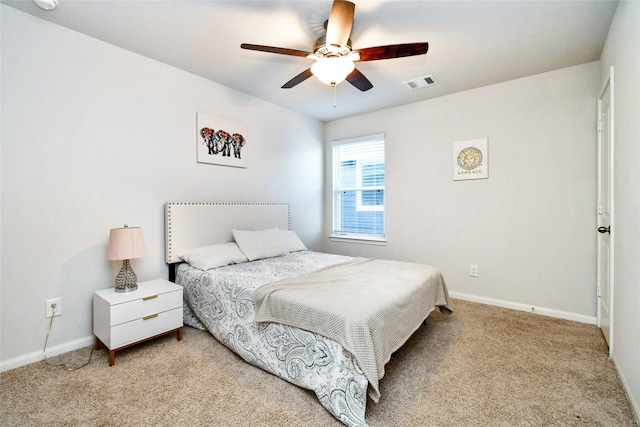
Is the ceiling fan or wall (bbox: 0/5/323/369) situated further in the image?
wall (bbox: 0/5/323/369)

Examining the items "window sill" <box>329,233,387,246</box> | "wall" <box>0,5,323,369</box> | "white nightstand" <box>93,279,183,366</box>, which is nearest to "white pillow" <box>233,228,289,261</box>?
"wall" <box>0,5,323,369</box>

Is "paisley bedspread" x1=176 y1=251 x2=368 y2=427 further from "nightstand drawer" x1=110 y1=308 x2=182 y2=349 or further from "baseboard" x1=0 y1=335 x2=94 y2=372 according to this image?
"baseboard" x1=0 y1=335 x2=94 y2=372

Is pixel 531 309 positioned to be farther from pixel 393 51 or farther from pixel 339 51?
pixel 339 51

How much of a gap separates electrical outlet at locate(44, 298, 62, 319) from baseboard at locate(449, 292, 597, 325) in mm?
3794

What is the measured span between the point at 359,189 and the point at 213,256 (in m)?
2.39

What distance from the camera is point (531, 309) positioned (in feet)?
9.91

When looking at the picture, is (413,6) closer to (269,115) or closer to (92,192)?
(269,115)

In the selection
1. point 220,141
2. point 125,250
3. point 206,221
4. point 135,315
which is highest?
point 220,141

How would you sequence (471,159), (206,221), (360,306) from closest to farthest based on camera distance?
1. (360,306)
2. (206,221)
3. (471,159)

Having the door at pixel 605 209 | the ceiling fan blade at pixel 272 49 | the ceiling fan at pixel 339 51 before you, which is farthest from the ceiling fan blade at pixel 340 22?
the door at pixel 605 209

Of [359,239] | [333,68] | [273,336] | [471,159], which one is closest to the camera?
[273,336]

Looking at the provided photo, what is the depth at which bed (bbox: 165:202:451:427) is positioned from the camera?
1.52 m

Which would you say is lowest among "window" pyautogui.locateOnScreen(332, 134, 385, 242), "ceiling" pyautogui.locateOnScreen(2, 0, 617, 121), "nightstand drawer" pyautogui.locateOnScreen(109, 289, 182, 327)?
"nightstand drawer" pyautogui.locateOnScreen(109, 289, 182, 327)

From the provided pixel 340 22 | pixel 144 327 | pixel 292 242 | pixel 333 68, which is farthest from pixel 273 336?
pixel 340 22
